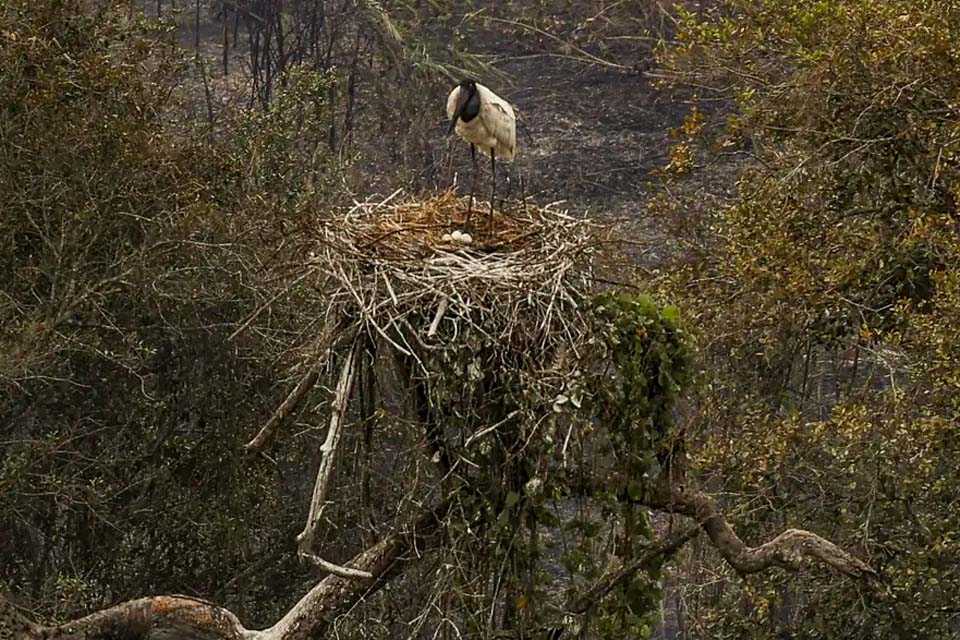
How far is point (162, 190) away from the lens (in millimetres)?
10945

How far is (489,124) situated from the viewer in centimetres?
671

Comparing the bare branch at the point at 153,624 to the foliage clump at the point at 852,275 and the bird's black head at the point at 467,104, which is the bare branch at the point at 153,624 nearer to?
the bird's black head at the point at 467,104

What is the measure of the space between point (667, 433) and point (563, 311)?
90 cm

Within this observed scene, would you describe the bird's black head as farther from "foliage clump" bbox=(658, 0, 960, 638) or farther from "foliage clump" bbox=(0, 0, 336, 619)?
"foliage clump" bbox=(0, 0, 336, 619)

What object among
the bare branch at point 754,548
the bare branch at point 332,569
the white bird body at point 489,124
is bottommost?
the bare branch at point 754,548

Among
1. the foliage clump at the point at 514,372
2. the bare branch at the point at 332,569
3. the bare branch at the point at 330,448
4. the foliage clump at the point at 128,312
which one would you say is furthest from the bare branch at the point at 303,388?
the foliage clump at the point at 128,312

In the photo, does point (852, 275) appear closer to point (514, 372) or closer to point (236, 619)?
point (514, 372)

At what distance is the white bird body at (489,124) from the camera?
6.69 meters

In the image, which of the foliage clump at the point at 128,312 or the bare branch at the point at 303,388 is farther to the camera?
the foliage clump at the point at 128,312

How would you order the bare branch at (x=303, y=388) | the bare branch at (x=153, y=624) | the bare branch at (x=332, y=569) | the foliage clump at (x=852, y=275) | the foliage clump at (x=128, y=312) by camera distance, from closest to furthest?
the bare branch at (x=332, y=569), the bare branch at (x=303, y=388), the bare branch at (x=153, y=624), the foliage clump at (x=852, y=275), the foliage clump at (x=128, y=312)

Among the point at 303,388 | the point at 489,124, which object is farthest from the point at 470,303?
the point at 489,124

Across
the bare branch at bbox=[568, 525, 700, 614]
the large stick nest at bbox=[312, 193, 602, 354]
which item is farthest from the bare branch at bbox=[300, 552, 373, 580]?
the bare branch at bbox=[568, 525, 700, 614]

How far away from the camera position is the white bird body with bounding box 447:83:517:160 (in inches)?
263

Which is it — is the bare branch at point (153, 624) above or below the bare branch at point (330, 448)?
below
